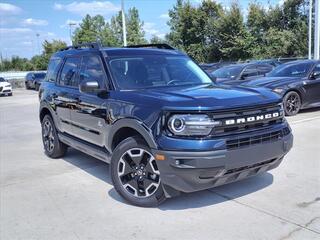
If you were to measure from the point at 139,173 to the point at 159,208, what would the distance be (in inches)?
18.0

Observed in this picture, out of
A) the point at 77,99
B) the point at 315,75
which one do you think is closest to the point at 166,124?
A: the point at 77,99

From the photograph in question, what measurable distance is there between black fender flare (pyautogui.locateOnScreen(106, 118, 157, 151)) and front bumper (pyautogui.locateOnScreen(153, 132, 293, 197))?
15 cm

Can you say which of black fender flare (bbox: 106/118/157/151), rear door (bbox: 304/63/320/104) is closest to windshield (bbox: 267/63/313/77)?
rear door (bbox: 304/63/320/104)

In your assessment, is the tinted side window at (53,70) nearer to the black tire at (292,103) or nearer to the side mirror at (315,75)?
the black tire at (292,103)

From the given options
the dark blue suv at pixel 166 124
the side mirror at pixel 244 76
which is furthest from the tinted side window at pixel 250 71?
the dark blue suv at pixel 166 124

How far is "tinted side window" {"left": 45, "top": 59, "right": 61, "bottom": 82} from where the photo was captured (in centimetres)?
728

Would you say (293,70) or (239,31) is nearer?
(293,70)

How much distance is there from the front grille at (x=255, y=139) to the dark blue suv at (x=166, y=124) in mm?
10

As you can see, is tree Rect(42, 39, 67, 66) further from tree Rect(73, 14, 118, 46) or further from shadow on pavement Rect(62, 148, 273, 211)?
shadow on pavement Rect(62, 148, 273, 211)

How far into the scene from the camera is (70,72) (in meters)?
6.72

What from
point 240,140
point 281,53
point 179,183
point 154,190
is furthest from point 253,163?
point 281,53

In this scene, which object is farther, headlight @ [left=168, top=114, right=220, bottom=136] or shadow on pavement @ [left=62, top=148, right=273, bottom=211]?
shadow on pavement @ [left=62, top=148, right=273, bottom=211]

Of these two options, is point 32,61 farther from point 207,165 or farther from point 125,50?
point 207,165

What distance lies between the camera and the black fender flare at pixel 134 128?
446 cm
